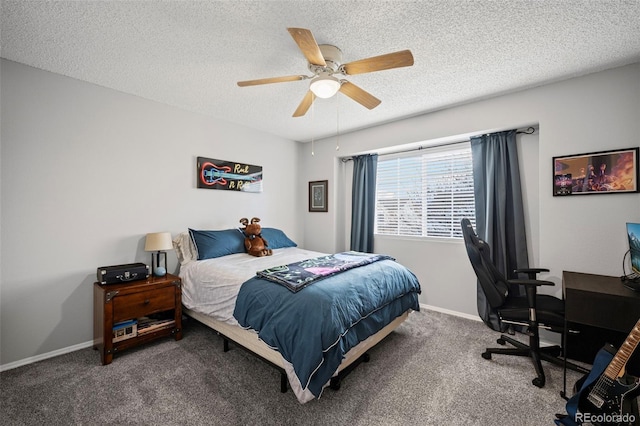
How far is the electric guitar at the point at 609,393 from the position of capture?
1337 millimetres

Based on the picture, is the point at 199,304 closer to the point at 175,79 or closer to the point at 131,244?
the point at 131,244

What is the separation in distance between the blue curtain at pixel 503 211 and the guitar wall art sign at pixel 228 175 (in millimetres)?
3076

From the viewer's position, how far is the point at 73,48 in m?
2.04

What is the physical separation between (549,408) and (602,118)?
94.8 inches

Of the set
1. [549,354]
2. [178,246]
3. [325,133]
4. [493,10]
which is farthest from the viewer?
[325,133]

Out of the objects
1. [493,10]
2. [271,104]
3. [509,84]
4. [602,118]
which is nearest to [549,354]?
[602,118]

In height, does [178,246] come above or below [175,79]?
below

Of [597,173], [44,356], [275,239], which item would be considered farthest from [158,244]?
[597,173]

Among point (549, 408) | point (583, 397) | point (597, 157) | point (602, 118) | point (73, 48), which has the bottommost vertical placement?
point (549, 408)

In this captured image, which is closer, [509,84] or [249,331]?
[249,331]

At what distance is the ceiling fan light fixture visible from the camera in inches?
75.3

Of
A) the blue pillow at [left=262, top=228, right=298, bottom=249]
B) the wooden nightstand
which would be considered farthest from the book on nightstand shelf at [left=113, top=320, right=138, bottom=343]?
the blue pillow at [left=262, top=228, right=298, bottom=249]

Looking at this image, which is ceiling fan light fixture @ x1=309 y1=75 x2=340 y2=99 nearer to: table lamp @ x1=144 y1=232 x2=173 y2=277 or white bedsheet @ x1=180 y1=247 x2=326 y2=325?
white bedsheet @ x1=180 y1=247 x2=326 y2=325

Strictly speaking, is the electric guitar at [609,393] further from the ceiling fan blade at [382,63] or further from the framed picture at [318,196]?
the framed picture at [318,196]
